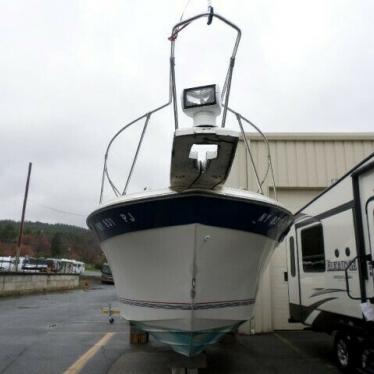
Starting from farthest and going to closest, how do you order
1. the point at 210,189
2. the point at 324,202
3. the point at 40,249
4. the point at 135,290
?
the point at 40,249
the point at 324,202
the point at 135,290
the point at 210,189

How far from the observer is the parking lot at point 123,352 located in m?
6.22

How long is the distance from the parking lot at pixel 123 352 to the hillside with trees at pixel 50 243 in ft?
250

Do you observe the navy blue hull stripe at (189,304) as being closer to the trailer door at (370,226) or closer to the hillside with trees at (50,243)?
the trailer door at (370,226)

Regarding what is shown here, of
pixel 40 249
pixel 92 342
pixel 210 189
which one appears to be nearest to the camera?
pixel 210 189

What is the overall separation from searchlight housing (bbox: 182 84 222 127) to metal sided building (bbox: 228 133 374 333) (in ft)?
20.0

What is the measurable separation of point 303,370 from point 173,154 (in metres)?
4.14

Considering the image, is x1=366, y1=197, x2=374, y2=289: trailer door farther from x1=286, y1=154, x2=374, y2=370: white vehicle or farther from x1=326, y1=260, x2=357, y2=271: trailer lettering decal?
x1=326, y1=260, x2=357, y2=271: trailer lettering decal

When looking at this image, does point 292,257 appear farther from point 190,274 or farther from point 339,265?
point 190,274

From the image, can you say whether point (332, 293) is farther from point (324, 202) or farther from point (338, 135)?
point (338, 135)

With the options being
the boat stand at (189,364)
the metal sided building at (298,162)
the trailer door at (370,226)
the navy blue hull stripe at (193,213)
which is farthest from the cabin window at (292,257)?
the boat stand at (189,364)

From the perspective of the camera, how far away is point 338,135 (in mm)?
10828

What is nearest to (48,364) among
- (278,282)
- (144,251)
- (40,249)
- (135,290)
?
(135,290)

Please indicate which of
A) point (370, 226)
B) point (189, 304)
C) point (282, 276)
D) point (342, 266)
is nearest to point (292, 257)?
point (282, 276)

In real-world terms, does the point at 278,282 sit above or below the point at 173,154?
below
